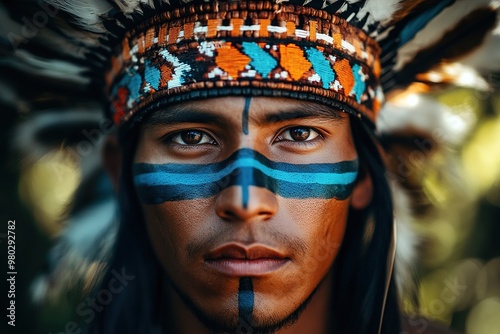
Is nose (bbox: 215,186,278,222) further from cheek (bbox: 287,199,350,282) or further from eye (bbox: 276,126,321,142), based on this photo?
eye (bbox: 276,126,321,142)

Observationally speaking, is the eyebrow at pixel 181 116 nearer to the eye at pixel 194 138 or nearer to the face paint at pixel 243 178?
the eye at pixel 194 138

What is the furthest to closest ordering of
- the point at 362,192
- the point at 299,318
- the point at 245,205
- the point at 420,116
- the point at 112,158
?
1. the point at 420,116
2. the point at 112,158
3. the point at 362,192
4. the point at 299,318
5. the point at 245,205

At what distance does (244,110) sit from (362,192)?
0.72 metres

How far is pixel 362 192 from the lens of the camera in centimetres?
262

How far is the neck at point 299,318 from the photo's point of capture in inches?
97.4

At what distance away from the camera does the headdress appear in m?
2.27

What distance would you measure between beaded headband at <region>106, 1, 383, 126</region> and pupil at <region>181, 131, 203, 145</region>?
15 centimetres

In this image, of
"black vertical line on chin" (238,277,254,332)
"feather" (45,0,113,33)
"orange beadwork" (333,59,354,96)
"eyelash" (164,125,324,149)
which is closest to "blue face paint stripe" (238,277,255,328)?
"black vertical line on chin" (238,277,254,332)

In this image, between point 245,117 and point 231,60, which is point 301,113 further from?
→ point 231,60

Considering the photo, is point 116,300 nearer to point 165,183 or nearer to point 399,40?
point 165,183

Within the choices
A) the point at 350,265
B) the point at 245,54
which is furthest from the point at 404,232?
the point at 245,54

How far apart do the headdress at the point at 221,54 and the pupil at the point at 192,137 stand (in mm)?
158

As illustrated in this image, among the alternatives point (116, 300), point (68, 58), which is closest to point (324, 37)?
point (68, 58)

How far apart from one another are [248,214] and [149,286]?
2.78ft
